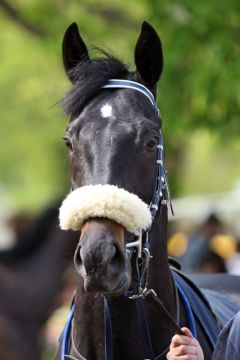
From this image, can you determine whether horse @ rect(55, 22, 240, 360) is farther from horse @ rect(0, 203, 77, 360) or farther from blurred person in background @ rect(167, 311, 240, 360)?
horse @ rect(0, 203, 77, 360)

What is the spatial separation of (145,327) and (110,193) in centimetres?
85

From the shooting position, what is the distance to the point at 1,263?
9750mm

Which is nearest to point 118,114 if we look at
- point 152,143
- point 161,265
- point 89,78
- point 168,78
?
point 152,143

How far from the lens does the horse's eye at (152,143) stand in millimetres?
4949

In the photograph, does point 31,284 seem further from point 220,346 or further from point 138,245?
point 220,346

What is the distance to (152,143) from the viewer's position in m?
4.98

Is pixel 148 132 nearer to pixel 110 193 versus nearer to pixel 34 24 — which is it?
pixel 110 193

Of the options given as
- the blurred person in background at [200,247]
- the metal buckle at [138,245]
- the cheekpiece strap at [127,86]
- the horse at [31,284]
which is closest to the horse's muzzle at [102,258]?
the metal buckle at [138,245]

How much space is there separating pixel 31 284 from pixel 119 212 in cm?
517

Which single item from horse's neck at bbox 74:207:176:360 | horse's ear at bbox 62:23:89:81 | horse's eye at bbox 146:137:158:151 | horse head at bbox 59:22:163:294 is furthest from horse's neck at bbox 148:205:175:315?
horse's ear at bbox 62:23:89:81

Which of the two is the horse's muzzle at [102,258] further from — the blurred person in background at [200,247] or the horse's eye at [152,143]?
the blurred person in background at [200,247]

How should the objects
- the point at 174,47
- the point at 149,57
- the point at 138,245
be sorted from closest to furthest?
the point at 138,245, the point at 149,57, the point at 174,47

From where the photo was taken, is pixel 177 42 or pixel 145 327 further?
pixel 177 42

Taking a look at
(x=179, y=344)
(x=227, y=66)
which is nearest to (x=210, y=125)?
(x=227, y=66)
